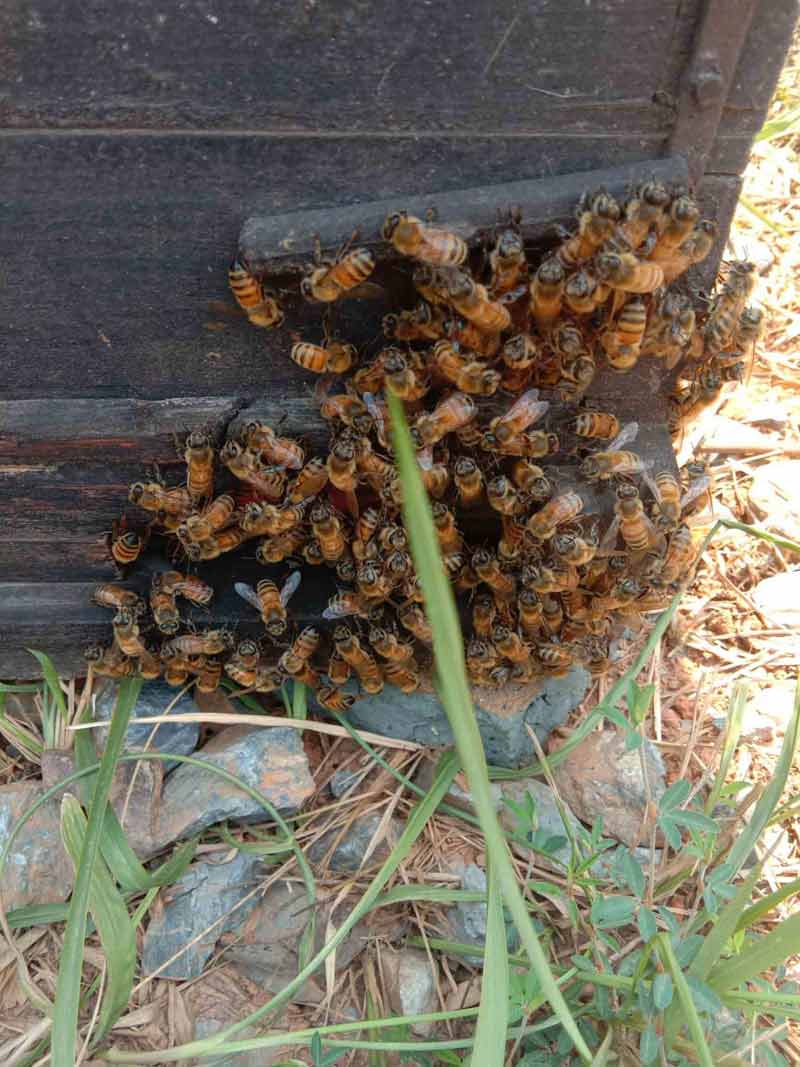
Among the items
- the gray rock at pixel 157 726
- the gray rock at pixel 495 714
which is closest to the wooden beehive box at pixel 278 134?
the gray rock at pixel 157 726

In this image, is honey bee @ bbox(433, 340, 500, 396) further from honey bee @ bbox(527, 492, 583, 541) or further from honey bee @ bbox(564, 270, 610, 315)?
honey bee @ bbox(527, 492, 583, 541)

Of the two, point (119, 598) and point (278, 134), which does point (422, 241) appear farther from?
point (119, 598)

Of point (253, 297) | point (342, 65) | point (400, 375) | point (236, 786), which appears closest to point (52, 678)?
point (236, 786)

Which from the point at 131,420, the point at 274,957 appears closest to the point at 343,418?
the point at 131,420

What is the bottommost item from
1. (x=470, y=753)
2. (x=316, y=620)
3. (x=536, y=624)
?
(x=316, y=620)

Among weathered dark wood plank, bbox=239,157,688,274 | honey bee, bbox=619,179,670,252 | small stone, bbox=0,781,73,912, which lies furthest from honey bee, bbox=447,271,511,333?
small stone, bbox=0,781,73,912

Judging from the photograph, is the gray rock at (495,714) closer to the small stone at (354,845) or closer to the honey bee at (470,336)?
the small stone at (354,845)

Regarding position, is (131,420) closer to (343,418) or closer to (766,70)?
(343,418)
